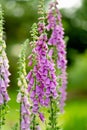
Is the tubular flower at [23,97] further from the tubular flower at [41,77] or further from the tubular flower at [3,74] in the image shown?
the tubular flower at [41,77]

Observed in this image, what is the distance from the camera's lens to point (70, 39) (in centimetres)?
3875

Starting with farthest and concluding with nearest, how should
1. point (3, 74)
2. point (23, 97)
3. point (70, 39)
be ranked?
point (70, 39), point (3, 74), point (23, 97)

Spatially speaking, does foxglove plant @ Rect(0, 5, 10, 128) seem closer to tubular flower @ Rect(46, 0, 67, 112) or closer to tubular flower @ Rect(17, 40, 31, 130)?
tubular flower @ Rect(17, 40, 31, 130)

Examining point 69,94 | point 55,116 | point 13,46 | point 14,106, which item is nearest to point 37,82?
point 55,116

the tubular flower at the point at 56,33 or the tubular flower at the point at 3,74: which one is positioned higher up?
the tubular flower at the point at 56,33

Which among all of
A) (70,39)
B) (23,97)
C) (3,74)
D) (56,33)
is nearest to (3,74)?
(3,74)

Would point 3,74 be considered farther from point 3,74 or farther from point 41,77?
point 41,77

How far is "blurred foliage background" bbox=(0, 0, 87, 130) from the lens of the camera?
35125mm

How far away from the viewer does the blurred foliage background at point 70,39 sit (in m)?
35.1

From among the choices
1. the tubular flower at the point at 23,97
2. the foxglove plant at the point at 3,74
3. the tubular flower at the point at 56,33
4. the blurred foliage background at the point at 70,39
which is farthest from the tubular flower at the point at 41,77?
the blurred foliage background at the point at 70,39

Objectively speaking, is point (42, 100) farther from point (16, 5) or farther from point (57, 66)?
point (16, 5)

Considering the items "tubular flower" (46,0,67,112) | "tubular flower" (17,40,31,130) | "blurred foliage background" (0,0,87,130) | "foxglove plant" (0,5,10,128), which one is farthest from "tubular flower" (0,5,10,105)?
"blurred foliage background" (0,0,87,130)

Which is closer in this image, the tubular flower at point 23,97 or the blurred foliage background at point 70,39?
the tubular flower at point 23,97

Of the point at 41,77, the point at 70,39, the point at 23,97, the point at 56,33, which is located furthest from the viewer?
the point at 70,39
